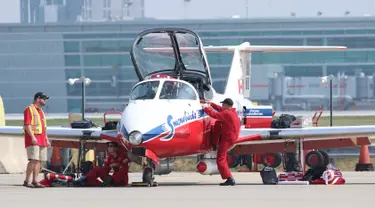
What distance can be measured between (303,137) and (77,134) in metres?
4.38

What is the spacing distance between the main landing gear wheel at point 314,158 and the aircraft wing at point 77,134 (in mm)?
8404

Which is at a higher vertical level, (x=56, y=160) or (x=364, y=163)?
(x=56, y=160)

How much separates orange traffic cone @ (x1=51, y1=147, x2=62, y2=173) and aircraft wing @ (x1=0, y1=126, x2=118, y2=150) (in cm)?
624

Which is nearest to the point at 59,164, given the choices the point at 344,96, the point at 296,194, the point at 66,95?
the point at 296,194

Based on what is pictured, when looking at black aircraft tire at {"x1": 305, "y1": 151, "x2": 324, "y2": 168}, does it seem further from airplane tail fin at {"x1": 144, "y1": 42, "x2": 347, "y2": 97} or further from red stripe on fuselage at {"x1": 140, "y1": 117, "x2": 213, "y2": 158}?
red stripe on fuselage at {"x1": 140, "y1": 117, "x2": 213, "y2": 158}

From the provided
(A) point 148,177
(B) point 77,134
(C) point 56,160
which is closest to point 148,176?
(A) point 148,177

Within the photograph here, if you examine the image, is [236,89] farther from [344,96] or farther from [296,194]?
[344,96]

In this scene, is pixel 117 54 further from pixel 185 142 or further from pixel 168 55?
pixel 185 142

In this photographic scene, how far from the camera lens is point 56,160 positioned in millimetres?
32906

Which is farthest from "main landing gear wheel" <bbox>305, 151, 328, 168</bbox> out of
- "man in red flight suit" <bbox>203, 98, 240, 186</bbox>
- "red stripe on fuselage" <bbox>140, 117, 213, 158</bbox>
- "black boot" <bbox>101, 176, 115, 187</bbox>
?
"black boot" <bbox>101, 176, 115, 187</bbox>

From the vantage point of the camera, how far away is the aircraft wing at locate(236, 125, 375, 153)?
952 inches

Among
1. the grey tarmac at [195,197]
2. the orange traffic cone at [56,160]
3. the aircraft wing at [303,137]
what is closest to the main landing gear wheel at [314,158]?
the orange traffic cone at [56,160]

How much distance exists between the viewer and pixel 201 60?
80.7 ft

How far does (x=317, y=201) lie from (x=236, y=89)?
13393 millimetres
